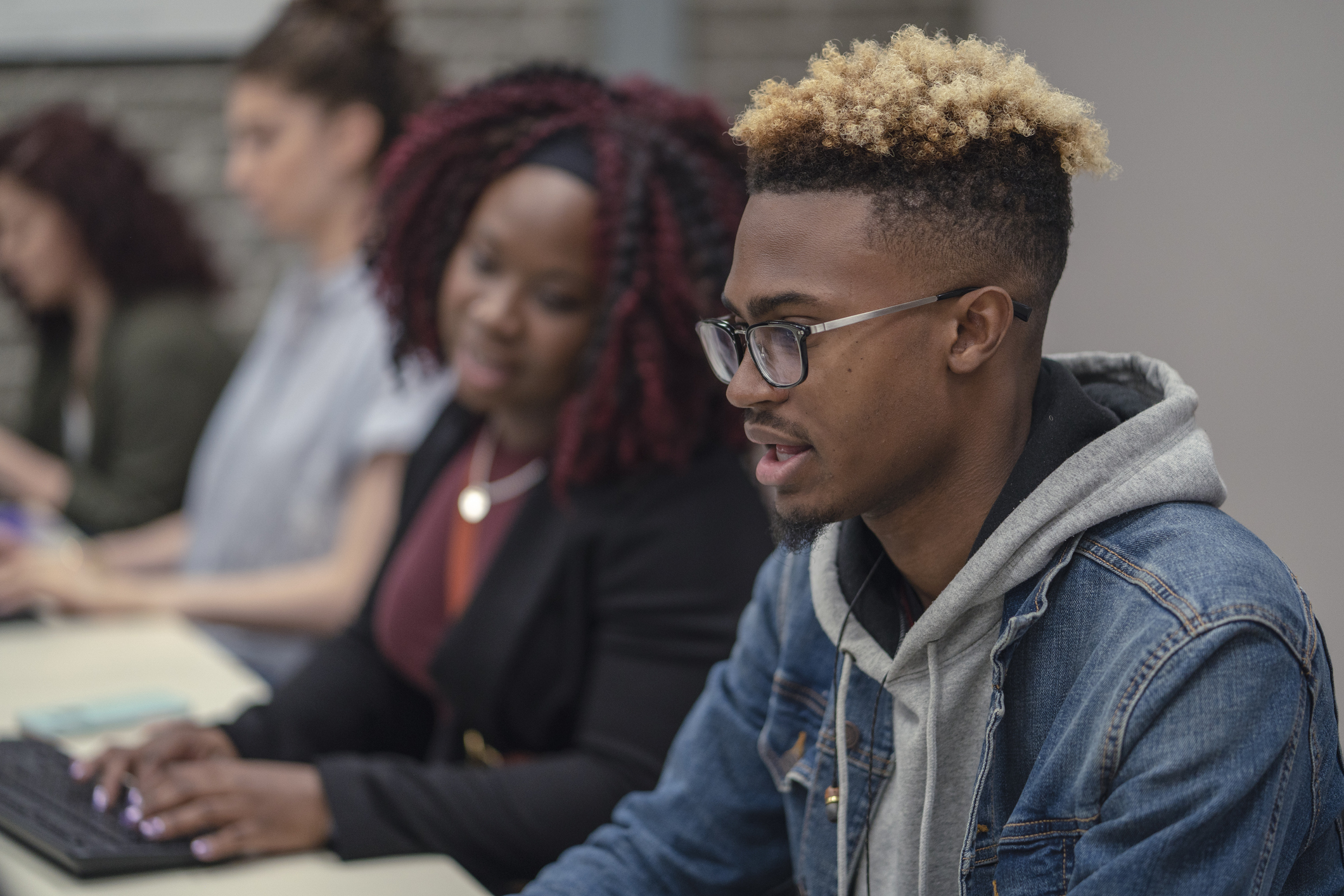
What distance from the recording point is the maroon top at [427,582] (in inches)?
66.7

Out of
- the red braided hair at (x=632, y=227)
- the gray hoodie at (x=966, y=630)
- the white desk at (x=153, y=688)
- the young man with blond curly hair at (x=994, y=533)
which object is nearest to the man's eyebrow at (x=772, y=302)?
the young man with blond curly hair at (x=994, y=533)

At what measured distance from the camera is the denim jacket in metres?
0.76

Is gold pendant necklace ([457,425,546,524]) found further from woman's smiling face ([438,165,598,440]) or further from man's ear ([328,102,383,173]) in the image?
man's ear ([328,102,383,173])

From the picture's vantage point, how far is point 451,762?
1.66 metres

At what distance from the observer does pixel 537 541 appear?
1550 millimetres

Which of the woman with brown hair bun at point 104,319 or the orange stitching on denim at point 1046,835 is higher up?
the orange stitching on denim at point 1046,835

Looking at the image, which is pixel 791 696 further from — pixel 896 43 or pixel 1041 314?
pixel 896 43

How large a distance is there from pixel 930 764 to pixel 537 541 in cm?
74

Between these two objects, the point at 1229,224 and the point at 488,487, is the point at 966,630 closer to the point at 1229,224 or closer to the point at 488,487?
the point at 1229,224

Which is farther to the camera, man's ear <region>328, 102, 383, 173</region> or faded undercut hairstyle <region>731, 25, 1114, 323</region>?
man's ear <region>328, 102, 383, 173</region>

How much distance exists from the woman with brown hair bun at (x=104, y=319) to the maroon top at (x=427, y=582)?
1.46 metres

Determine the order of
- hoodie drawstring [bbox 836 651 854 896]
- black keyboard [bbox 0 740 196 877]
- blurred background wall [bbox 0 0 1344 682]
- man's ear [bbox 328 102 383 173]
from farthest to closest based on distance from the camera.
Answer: man's ear [bbox 328 102 383 173] < black keyboard [bbox 0 740 196 877] < blurred background wall [bbox 0 0 1344 682] < hoodie drawstring [bbox 836 651 854 896]

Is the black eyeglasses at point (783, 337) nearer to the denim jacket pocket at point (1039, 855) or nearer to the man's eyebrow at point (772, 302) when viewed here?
the man's eyebrow at point (772, 302)

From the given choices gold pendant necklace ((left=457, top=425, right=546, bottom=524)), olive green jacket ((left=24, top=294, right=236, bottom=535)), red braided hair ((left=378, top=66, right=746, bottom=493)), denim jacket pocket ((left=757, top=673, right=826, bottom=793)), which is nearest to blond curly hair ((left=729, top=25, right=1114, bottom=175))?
denim jacket pocket ((left=757, top=673, right=826, bottom=793))
